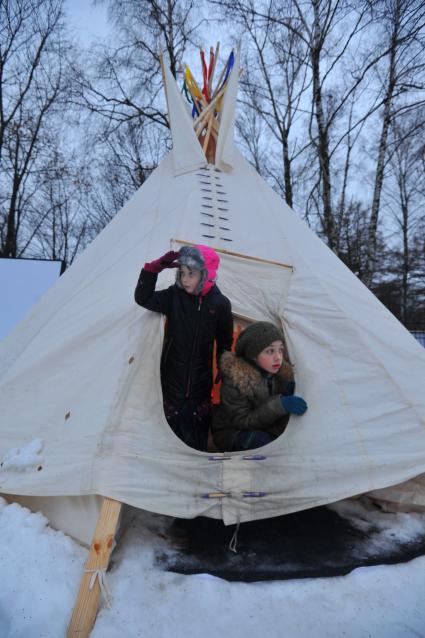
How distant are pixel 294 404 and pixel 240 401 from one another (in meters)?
0.33

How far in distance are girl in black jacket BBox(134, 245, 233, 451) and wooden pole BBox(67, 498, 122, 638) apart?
0.70m

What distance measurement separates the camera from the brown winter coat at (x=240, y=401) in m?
2.24

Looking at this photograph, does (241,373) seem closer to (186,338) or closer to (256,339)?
(256,339)

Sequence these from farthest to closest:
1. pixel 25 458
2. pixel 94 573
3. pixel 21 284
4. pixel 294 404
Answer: pixel 21 284
pixel 294 404
pixel 25 458
pixel 94 573

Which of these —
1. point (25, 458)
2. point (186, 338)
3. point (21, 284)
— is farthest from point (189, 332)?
point (21, 284)

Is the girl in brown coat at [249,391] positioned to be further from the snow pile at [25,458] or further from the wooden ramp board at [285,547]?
the snow pile at [25,458]

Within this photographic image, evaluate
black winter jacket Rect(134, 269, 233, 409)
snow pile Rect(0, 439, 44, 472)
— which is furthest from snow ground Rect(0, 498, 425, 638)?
black winter jacket Rect(134, 269, 233, 409)

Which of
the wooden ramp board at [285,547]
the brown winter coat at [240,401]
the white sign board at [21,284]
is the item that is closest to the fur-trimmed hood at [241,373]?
the brown winter coat at [240,401]

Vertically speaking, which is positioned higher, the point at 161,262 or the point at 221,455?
the point at 161,262

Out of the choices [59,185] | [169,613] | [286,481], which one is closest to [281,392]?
[286,481]

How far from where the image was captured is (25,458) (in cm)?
196

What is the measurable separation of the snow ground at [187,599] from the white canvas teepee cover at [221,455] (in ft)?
0.85

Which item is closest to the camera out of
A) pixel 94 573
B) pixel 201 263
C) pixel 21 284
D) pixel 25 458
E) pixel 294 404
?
pixel 94 573

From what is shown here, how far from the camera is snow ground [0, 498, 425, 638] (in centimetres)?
145
